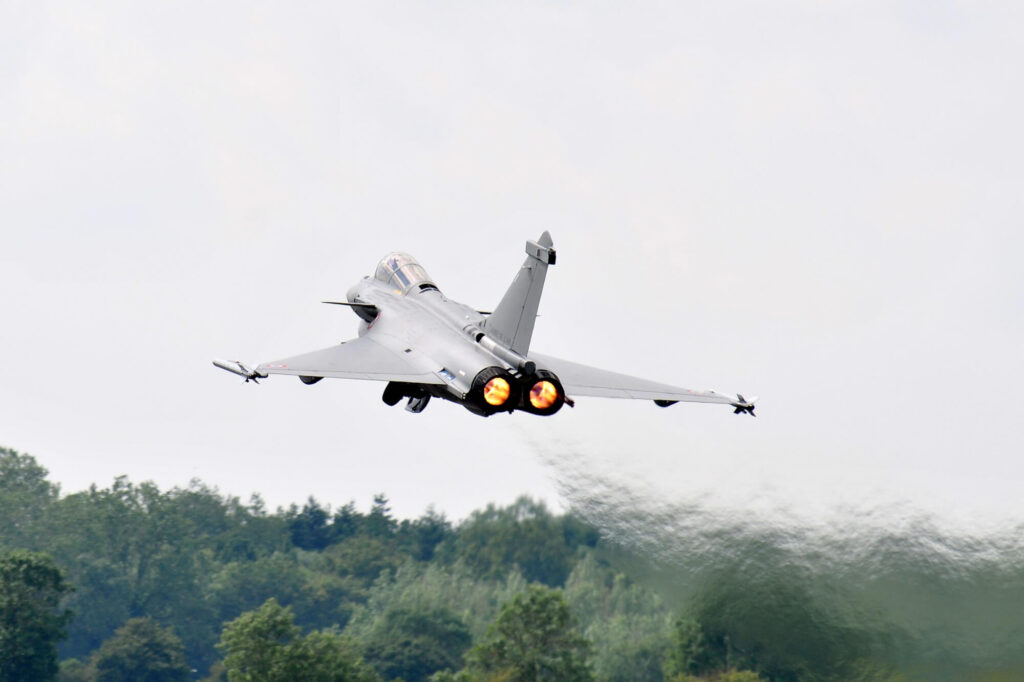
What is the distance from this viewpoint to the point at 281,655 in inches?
2501

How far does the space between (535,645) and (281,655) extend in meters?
11.1

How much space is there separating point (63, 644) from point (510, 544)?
3532cm

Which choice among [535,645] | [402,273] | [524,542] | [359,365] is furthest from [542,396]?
[524,542]

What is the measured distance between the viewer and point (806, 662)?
4266cm

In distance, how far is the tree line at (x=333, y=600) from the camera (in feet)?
177

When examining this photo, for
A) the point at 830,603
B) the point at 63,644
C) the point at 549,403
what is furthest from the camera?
the point at 63,644

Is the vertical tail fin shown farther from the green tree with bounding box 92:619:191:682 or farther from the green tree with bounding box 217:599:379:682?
the green tree with bounding box 92:619:191:682

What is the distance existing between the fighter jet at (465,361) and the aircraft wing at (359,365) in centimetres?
2

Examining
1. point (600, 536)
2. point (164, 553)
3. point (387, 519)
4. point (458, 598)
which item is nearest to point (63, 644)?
point (164, 553)

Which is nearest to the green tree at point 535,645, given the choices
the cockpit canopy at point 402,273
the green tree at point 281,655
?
the green tree at point 281,655

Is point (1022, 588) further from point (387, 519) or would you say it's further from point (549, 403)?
point (387, 519)

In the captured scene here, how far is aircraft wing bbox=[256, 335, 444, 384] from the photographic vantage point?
36.8 meters

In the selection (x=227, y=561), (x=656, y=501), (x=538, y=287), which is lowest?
(x=227, y=561)

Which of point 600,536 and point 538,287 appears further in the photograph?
point 600,536
